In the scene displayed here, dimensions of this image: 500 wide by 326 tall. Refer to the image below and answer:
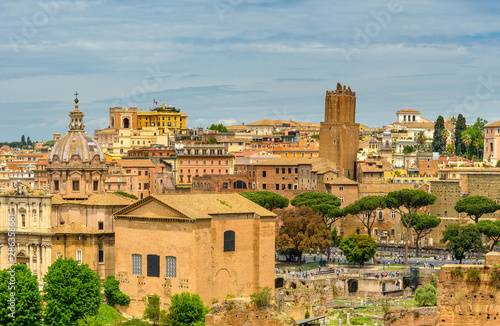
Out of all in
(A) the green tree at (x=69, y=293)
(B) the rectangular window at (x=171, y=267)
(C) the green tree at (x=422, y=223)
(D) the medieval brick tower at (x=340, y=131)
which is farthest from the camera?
(D) the medieval brick tower at (x=340, y=131)

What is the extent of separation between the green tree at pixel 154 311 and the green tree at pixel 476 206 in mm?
44375

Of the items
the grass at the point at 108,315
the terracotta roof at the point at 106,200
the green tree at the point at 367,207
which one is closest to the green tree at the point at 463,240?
the green tree at the point at 367,207

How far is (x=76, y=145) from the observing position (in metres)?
73.4

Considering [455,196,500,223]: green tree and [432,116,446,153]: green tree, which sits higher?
[432,116,446,153]: green tree

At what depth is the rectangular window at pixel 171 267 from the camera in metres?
61.5

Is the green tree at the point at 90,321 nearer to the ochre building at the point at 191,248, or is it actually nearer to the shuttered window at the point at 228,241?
the ochre building at the point at 191,248

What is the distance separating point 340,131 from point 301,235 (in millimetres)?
42279

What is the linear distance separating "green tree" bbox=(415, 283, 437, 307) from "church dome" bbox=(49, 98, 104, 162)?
23.3 m

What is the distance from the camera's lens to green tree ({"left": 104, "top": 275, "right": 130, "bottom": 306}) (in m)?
62.0

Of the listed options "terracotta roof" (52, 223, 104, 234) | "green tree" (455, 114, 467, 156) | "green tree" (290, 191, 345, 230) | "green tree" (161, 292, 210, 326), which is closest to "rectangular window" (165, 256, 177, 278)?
"green tree" (161, 292, 210, 326)

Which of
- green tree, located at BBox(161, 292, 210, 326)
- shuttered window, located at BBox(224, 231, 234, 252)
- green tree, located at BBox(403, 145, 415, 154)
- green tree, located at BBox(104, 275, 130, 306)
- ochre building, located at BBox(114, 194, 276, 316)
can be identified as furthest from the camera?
green tree, located at BBox(403, 145, 415, 154)

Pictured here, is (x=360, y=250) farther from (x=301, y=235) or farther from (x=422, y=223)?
(x=422, y=223)

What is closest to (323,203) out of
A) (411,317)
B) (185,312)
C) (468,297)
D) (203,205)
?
(203,205)

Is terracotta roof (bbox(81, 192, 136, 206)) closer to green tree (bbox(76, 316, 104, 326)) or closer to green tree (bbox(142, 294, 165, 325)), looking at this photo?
green tree (bbox(142, 294, 165, 325))
